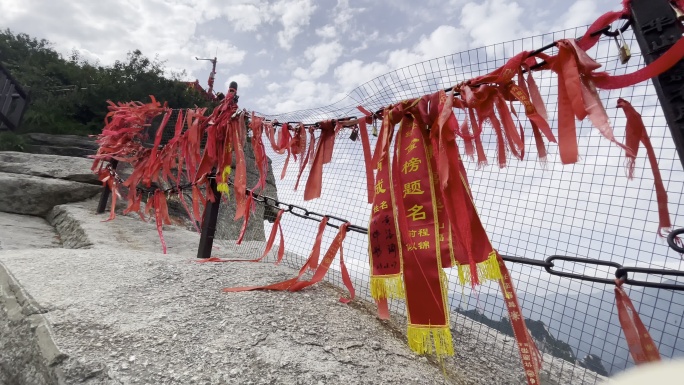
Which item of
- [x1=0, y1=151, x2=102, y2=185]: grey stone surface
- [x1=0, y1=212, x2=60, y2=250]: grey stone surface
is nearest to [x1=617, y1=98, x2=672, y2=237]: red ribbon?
[x1=0, y1=212, x2=60, y2=250]: grey stone surface

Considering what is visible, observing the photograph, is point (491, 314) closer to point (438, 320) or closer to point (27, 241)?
point (438, 320)

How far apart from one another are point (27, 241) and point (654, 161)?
7.52m

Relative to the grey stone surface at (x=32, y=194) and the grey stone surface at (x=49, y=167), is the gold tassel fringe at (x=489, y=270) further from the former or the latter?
the grey stone surface at (x=49, y=167)

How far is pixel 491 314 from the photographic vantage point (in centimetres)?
194

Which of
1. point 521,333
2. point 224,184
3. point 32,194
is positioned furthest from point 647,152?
point 32,194

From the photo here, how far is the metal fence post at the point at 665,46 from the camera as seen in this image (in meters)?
1.25

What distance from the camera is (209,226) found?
3715mm

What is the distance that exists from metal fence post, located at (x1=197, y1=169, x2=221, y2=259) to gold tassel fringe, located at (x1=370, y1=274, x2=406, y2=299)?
2283mm

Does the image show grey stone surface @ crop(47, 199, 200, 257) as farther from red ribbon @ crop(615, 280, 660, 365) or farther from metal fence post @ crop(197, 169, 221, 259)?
red ribbon @ crop(615, 280, 660, 365)

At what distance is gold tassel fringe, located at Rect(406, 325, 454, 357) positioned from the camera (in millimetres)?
1624

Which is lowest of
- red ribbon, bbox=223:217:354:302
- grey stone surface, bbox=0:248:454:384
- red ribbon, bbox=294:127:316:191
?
grey stone surface, bbox=0:248:454:384

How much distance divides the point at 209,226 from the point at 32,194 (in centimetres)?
687

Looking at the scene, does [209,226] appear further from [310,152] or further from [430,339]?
[430,339]

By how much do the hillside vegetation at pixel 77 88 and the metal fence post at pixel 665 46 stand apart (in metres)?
19.4
